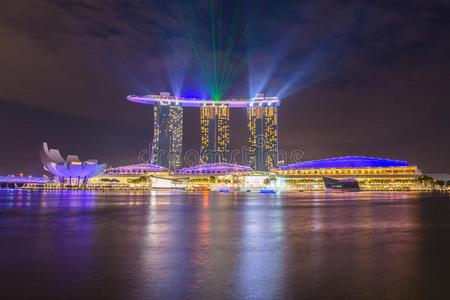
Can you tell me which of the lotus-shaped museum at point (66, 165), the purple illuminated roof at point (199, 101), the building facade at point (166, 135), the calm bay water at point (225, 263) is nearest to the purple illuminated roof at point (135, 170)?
the building facade at point (166, 135)

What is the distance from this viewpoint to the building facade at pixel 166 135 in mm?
189875

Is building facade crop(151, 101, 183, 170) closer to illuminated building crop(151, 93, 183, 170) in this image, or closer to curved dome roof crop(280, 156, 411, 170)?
illuminated building crop(151, 93, 183, 170)

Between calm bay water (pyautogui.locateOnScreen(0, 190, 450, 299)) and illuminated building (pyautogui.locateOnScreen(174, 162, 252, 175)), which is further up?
illuminated building (pyautogui.locateOnScreen(174, 162, 252, 175))

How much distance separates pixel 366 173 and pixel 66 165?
97.7 metres

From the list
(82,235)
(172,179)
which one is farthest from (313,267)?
(172,179)

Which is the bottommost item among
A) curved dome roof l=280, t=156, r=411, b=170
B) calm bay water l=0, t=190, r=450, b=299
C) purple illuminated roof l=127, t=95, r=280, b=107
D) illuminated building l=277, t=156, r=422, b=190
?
calm bay water l=0, t=190, r=450, b=299

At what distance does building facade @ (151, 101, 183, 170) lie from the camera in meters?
190

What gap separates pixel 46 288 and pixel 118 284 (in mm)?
1519

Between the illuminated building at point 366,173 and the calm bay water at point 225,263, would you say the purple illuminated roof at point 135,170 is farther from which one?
the calm bay water at point 225,263

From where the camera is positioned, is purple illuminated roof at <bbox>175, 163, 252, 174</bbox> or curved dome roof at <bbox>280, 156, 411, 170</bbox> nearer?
curved dome roof at <bbox>280, 156, 411, 170</bbox>

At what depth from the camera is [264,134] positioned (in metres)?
194

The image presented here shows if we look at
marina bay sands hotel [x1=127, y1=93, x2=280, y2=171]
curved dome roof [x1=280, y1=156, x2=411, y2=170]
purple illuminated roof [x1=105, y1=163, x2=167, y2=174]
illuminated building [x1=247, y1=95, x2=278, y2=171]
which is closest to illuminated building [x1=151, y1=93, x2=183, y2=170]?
marina bay sands hotel [x1=127, y1=93, x2=280, y2=171]

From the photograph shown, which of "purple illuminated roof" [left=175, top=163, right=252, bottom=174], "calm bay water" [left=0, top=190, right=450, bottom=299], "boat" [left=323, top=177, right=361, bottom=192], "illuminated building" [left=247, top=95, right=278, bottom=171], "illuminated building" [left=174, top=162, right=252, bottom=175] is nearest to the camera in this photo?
"calm bay water" [left=0, top=190, right=450, bottom=299]

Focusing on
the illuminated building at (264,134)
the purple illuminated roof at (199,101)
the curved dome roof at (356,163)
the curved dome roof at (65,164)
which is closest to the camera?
the curved dome roof at (65,164)
